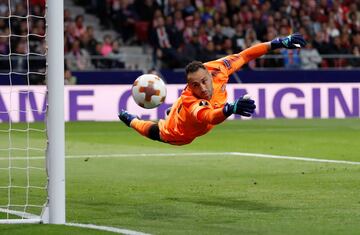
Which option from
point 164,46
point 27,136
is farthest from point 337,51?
point 27,136

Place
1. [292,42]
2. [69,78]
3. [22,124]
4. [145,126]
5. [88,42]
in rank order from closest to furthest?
[292,42], [145,126], [22,124], [69,78], [88,42]

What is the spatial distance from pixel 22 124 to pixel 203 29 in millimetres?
7271

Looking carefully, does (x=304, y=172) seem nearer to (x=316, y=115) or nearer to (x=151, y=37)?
(x=316, y=115)

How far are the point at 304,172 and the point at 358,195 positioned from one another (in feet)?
8.41

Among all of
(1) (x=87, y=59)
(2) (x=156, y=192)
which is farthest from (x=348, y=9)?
(2) (x=156, y=192)

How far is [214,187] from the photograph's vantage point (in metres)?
11.7

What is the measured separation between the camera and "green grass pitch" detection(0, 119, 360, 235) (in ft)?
28.8

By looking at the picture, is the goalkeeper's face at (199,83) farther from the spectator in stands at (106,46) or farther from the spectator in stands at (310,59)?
the spectator in stands at (310,59)

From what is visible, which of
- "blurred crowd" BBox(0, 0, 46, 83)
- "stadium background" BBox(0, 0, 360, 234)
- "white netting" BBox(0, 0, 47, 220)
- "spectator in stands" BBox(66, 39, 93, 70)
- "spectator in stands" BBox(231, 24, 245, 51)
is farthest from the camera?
"spectator in stands" BBox(231, 24, 245, 51)

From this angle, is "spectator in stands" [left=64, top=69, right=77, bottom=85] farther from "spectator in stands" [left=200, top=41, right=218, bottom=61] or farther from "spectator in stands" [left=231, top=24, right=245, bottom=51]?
"spectator in stands" [left=231, top=24, right=245, bottom=51]

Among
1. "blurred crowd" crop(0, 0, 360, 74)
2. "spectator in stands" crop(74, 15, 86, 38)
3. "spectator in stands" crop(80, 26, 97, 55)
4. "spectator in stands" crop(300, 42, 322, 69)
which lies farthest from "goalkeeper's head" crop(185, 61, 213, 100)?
"spectator in stands" crop(300, 42, 322, 69)

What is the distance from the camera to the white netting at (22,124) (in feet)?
34.5

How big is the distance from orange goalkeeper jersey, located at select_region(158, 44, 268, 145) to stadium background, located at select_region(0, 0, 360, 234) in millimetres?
631

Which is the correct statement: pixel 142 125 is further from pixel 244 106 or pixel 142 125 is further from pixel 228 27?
pixel 228 27
